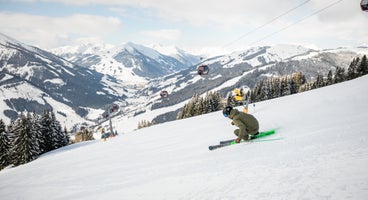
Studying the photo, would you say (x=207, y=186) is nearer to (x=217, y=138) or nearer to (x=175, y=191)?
(x=175, y=191)

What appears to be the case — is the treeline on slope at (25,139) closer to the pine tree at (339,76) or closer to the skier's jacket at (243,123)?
the skier's jacket at (243,123)

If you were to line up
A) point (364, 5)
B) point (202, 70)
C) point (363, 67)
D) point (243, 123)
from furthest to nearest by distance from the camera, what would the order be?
point (363, 67), point (202, 70), point (364, 5), point (243, 123)

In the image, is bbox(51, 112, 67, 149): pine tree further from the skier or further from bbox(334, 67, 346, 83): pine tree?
bbox(334, 67, 346, 83): pine tree

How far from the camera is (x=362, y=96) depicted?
1315 cm

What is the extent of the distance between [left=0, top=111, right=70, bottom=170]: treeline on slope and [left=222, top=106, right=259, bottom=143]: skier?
149ft

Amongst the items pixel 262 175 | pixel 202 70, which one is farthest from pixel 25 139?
pixel 262 175

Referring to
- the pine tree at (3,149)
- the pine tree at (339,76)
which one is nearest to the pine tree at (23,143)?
the pine tree at (3,149)

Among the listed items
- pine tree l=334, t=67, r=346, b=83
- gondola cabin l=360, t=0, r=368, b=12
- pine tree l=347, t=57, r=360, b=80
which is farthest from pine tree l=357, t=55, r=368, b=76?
gondola cabin l=360, t=0, r=368, b=12

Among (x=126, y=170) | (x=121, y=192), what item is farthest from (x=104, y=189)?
(x=126, y=170)

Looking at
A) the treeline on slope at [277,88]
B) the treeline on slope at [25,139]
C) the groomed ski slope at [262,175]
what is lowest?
the groomed ski slope at [262,175]

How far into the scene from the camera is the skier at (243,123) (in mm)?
9695

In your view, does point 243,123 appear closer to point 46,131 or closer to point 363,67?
point 46,131

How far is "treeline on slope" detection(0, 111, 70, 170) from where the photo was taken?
44.1 m

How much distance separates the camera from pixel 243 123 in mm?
9867
